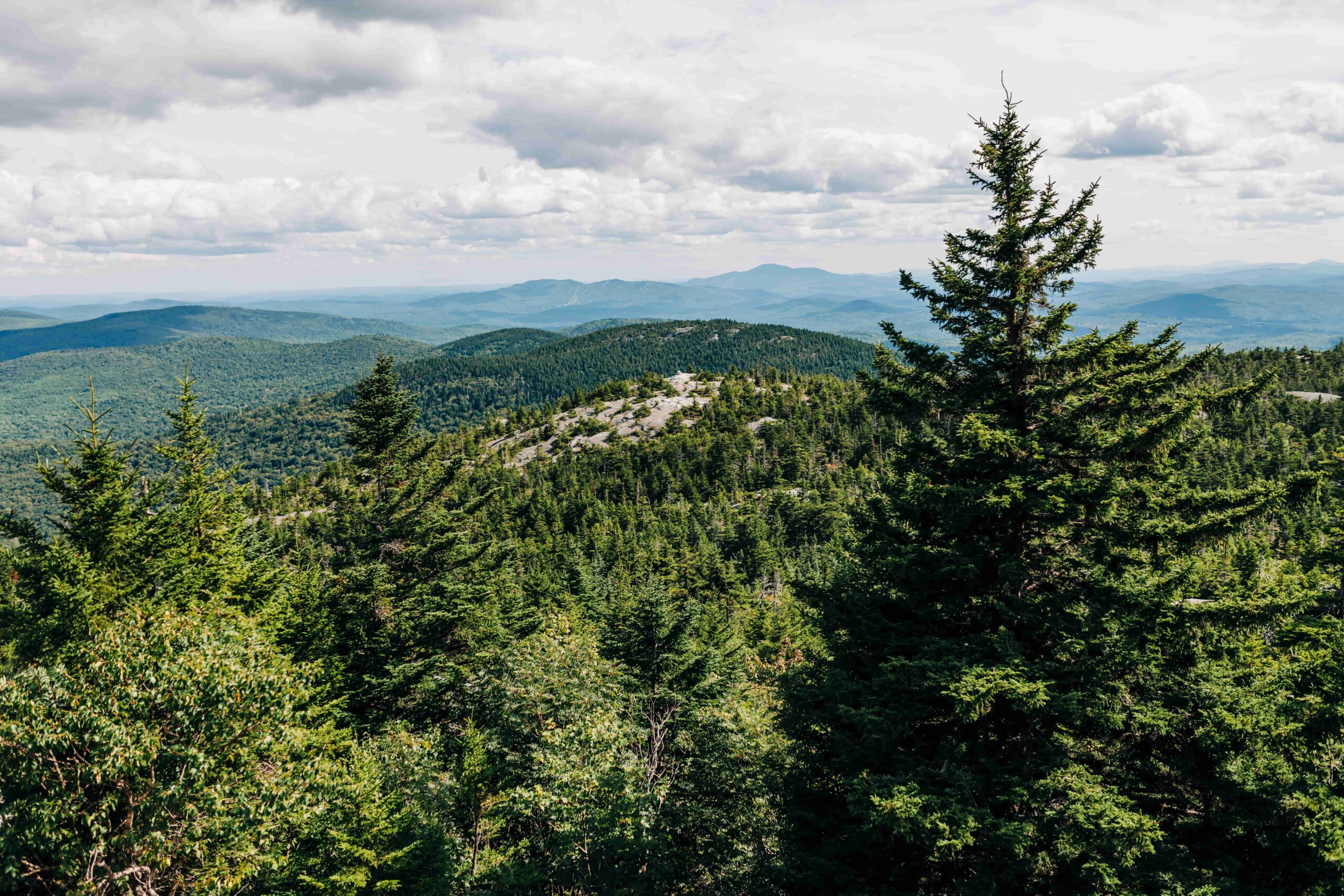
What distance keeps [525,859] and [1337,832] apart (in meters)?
18.7

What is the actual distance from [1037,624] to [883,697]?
349 centimetres

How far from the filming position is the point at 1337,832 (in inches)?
387

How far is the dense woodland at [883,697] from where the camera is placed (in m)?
11.7

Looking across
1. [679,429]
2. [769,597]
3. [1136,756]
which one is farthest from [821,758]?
[679,429]

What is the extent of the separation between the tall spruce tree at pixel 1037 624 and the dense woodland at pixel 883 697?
0.25 feet

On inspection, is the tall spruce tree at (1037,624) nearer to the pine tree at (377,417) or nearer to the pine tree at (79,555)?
the pine tree at (79,555)

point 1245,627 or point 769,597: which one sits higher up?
point 1245,627

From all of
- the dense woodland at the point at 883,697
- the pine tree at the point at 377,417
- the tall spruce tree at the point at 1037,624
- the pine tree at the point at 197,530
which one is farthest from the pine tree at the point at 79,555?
the tall spruce tree at the point at 1037,624

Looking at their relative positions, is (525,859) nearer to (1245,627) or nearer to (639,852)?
(639,852)

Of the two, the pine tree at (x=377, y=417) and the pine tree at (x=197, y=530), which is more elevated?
the pine tree at (x=377, y=417)

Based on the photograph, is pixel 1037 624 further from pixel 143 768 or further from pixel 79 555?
pixel 79 555

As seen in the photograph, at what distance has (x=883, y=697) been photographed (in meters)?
14.1

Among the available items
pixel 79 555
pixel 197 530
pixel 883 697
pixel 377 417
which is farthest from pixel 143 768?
pixel 377 417

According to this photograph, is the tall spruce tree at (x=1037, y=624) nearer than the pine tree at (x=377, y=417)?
Yes
